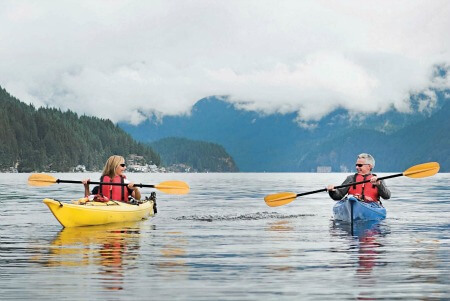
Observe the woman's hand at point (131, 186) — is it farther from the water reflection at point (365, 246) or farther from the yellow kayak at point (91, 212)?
→ the water reflection at point (365, 246)

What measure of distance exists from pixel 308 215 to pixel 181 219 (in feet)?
21.9

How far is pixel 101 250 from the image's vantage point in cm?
2145

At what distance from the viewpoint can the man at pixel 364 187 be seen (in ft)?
101

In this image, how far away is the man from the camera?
30.9 m

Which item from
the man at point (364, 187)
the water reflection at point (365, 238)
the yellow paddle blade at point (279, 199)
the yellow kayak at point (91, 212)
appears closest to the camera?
the water reflection at point (365, 238)

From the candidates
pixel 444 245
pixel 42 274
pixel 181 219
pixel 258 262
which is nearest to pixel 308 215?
pixel 181 219

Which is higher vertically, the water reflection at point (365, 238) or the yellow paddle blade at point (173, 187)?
the yellow paddle blade at point (173, 187)

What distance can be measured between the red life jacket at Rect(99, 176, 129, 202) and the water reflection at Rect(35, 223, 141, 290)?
1.41 m

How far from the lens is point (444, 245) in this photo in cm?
2278

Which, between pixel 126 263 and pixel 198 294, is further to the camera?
pixel 126 263

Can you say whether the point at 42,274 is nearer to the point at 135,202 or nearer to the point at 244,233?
the point at 244,233

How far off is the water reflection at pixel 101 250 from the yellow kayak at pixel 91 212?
0.39 m

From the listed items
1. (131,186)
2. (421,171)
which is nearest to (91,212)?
(131,186)

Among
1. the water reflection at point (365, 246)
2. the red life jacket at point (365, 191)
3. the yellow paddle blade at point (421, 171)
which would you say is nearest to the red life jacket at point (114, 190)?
the water reflection at point (365, 246)
